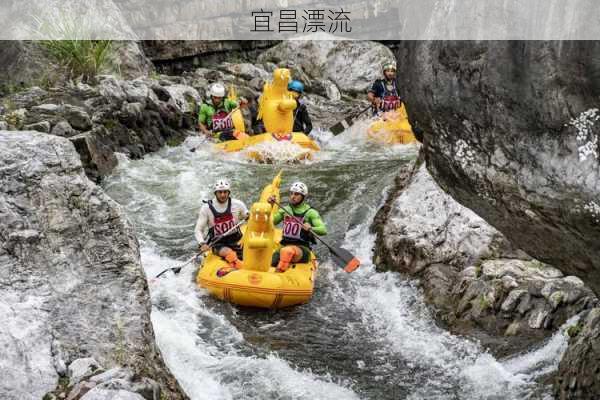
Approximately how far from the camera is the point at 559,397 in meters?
4.81

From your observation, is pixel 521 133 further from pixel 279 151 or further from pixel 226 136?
pixel 226 136

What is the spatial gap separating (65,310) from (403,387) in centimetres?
298

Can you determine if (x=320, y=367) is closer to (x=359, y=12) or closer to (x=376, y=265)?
(x=376, y=265)

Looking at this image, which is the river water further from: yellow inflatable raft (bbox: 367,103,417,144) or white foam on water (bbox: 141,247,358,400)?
yellow inflatable raft (bbox: 367,103,417,144)

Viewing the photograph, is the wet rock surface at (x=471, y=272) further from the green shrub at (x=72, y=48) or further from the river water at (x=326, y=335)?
the green shrub at (x=72, y=48)

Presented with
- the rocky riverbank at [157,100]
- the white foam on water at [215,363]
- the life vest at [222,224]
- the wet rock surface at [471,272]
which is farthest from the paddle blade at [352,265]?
the rocky riverbank at [157,100]

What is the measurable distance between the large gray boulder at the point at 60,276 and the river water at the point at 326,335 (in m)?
1.33

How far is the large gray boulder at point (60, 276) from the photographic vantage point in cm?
345

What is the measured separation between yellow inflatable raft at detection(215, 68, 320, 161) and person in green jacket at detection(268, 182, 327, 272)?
3919mm

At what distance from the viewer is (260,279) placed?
7.07 metres

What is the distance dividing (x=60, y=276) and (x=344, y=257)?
A: 4.45 m

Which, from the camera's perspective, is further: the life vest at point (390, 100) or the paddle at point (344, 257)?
the life vest at point (390, 100)

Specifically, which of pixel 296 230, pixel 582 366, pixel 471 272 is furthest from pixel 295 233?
pixel 582 366

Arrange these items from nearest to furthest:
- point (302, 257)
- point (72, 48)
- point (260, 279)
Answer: point (260, 279), point (302, 257), point (72, 48)
